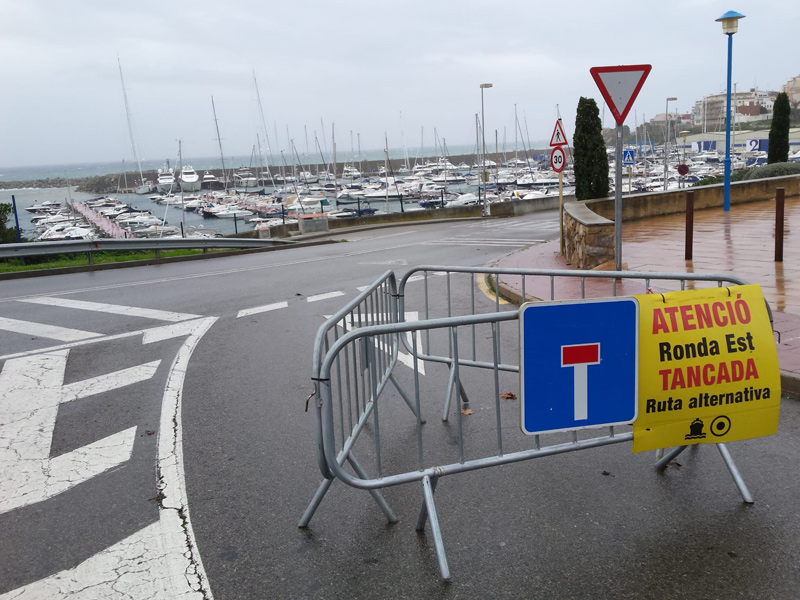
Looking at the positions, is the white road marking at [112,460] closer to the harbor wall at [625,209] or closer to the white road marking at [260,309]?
the white road marking at [260,309]

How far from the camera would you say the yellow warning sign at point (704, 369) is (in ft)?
13.3

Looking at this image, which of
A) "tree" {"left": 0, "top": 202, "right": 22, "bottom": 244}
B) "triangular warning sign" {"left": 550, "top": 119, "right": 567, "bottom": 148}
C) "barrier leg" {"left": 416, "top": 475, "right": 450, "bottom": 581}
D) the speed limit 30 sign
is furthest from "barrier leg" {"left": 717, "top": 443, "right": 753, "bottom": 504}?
"tree" {"left": 0, "top": 202, "right": 22, "bottom": 244}

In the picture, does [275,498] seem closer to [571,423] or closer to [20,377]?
[571,423]

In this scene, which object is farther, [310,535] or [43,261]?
[43,261]

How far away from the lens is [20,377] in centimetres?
749

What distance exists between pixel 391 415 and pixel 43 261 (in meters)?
16.6

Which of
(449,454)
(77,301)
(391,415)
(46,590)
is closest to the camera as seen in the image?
(46,590)

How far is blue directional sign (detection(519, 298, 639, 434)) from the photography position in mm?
3918

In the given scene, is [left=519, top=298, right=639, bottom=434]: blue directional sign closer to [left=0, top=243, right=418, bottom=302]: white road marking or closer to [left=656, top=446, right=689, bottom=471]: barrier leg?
[left=656, top=446, right=689, bottom=471]: barrier leg

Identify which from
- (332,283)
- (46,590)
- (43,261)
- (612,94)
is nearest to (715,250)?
(612,94)

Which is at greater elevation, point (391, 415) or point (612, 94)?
point (612, 94)

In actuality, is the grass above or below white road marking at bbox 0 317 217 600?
below

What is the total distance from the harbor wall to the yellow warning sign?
830cm

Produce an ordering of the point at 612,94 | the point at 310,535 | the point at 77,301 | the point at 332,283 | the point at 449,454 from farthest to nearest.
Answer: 1. the point at 332,283
2. the point at 77,301
3. the point at 612,94
4. the point at 449,454
5. the point at 310,535
